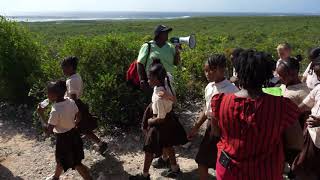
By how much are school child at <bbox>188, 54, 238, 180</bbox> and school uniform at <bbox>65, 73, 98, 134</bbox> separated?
1.60 m

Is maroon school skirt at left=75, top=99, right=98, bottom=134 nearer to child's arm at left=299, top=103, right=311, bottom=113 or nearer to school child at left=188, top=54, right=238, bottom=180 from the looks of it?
school child at left=188, top=54, right=238, bottom=180

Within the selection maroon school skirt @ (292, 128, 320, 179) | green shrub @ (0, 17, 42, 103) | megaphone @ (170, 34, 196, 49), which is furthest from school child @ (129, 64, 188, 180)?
green shrub @ (0, 17, 42, 103)

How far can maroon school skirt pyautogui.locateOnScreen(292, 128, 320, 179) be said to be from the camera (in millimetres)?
3898

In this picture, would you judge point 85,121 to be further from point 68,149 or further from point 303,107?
point 303,107

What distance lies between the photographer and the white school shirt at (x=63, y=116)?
4.52 meters

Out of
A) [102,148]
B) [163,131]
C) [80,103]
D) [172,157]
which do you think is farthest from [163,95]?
[102,148]

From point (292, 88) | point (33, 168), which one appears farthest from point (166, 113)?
point (33, 168)

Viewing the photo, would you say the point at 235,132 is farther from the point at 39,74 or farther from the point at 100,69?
the point at 39,74

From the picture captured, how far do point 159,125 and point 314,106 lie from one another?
158cm

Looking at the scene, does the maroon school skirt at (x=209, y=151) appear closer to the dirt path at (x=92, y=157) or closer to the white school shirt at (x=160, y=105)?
the white school shirt at (x=160, y=105)

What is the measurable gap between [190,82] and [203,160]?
4105mm

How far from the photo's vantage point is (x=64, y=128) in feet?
15.3

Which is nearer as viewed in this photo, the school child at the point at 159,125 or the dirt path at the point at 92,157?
the school child at the point at 159,125

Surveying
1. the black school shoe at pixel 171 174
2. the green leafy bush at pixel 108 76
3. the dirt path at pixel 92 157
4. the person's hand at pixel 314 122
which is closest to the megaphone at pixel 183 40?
the green leafy bush at pixel 108 76
